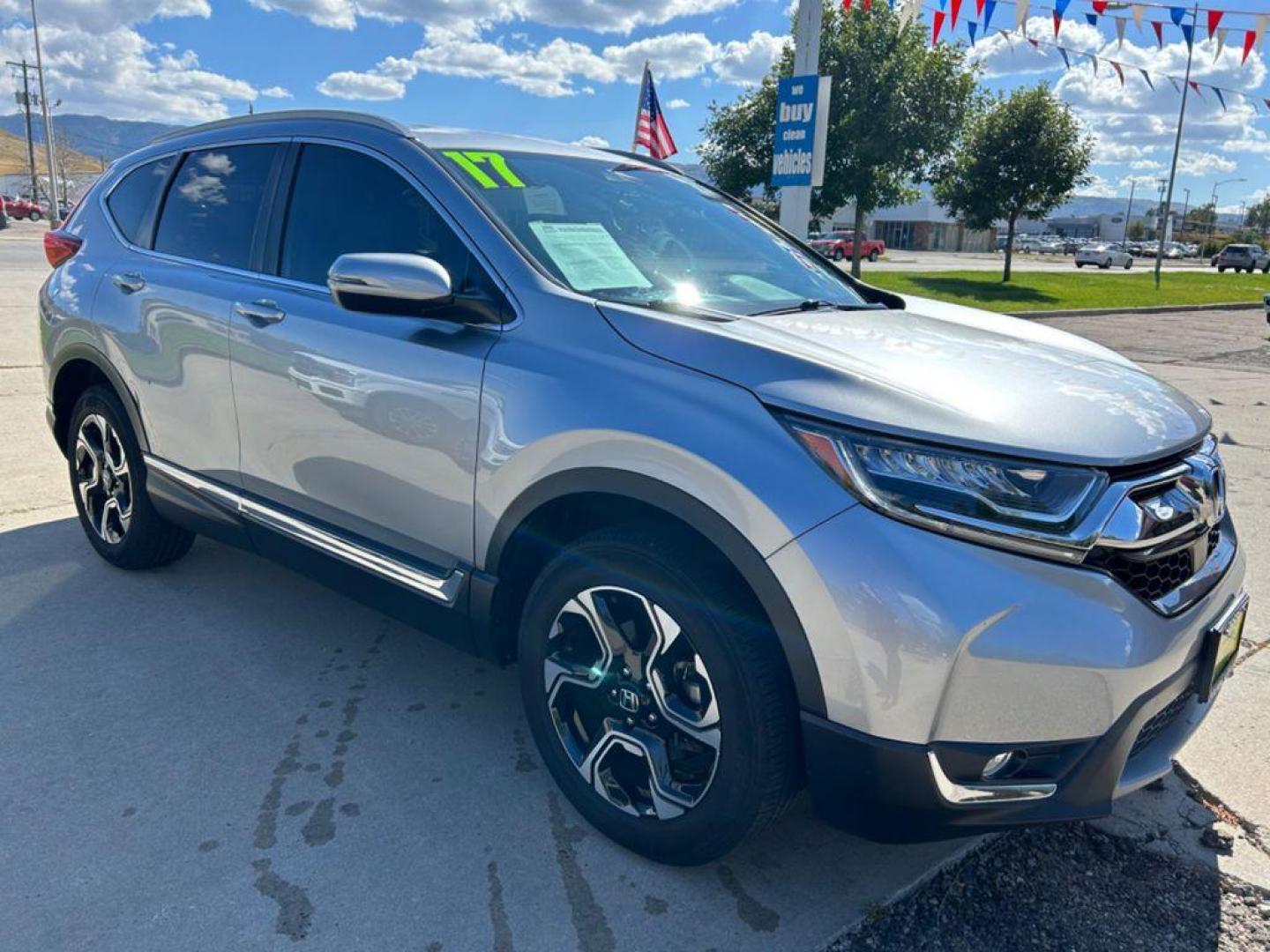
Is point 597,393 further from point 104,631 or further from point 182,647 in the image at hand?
point 104,631

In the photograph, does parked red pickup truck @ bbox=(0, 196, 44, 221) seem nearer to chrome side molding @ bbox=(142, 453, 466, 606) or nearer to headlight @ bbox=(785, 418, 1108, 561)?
chrome side molding @ bbox=(142, 453, 466, 606)

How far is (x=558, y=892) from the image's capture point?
2.29 metres

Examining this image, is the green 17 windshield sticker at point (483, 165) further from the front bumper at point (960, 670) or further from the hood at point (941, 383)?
the front bumper at point (960, 670)

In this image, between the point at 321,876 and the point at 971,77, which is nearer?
the point at 321,876

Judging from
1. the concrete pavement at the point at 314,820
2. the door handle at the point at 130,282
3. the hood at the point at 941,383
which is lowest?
the concrete pavement at the point at 314,820

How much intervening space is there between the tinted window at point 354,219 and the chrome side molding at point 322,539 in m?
0.80

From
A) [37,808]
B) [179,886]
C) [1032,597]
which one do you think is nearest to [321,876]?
[179,886]

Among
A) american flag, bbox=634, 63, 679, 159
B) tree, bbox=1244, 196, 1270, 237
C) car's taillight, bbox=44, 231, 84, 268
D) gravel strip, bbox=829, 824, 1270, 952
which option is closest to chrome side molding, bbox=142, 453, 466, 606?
car's taillight, bbox=44, 231, 84, 268

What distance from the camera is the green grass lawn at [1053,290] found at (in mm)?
22266

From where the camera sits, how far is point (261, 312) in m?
3.09

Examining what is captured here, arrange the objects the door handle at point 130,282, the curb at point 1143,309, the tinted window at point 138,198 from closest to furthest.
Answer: the door handle at point 130,282 → the tinted window at point 138,198 → the curb at point 1143,309

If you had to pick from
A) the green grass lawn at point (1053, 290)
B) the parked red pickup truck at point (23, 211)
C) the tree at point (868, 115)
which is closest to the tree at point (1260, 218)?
the green grass lawn at point (1053, 290)

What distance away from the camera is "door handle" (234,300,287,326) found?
3035mm

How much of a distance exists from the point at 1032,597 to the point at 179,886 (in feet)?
6.74
